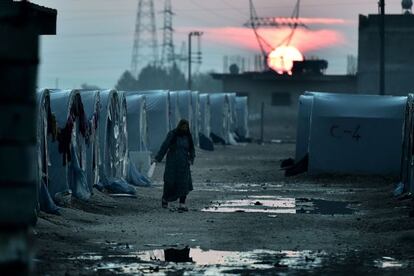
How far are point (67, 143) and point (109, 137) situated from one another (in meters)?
6.40

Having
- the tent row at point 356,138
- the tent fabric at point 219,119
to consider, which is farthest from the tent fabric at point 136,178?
the tent fabric at point 219,119

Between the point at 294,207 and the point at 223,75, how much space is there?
69.2 meters

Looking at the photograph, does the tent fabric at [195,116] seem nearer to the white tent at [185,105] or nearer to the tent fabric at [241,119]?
the white tent at [185,105]

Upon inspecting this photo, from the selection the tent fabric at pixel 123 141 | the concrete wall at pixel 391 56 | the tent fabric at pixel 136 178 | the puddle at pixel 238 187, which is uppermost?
the concrete wall at pixel 391 56

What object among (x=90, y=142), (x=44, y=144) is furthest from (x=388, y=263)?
(x=90, y=142)

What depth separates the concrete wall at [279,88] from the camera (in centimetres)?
8569

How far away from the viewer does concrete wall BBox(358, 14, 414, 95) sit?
63.0 meters

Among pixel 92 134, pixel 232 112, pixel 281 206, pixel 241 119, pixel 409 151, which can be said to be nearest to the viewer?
pixel 281 206

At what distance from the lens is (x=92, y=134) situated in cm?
2533

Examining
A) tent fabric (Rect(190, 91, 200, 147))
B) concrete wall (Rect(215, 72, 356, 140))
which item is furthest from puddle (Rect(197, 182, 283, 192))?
concrete wall (Rect(215, 72, 356, 140))

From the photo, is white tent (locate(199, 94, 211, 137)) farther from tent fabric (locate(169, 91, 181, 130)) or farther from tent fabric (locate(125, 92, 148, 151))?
tent fabric (locate(125, 92, 148, 151))

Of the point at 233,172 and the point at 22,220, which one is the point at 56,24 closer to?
the point at 22,220

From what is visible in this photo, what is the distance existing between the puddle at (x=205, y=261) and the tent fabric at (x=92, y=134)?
30.2 feet

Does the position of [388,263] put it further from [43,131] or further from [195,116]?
[195,116]
